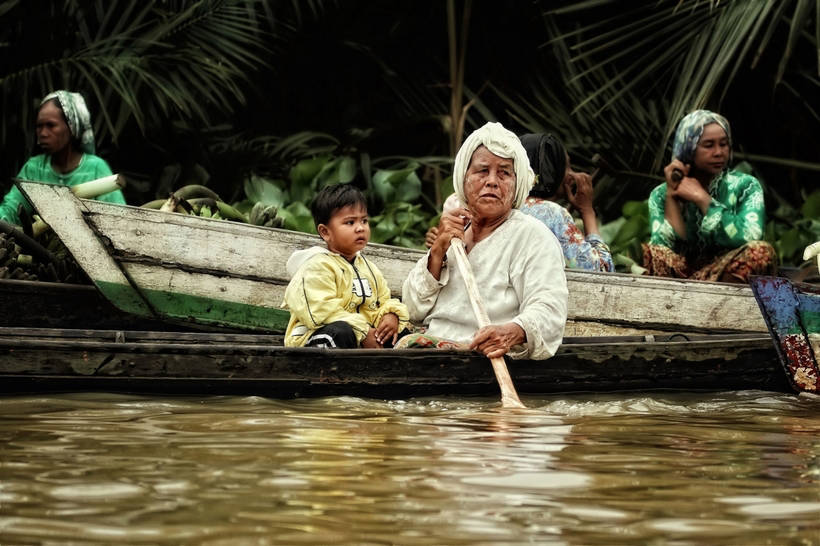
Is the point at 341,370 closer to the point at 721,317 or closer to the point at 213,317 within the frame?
the point at 213,317

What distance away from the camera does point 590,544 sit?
7.41 feet

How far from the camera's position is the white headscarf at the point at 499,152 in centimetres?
427

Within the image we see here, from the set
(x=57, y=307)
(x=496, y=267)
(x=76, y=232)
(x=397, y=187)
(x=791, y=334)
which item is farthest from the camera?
(x=397, y=187)

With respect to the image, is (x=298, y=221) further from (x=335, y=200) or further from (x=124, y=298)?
(x=335, y=200)

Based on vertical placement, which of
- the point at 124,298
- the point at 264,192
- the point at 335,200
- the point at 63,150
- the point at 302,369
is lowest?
the point at 302,369

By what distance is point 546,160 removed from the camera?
16.7ft

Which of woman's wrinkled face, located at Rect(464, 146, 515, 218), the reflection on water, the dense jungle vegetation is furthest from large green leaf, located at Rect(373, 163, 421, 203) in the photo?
the reflection on water

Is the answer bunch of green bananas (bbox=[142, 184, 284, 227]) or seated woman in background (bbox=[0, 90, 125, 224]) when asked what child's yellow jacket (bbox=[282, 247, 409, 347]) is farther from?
seated woman in background (bbox=[0, 90, 125, 224])

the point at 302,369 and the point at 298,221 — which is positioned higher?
the point at 298,221

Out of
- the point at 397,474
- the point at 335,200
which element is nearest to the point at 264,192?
the point at 335,200

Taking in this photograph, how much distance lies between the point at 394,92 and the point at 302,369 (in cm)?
522

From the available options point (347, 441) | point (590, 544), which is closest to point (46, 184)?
point (347, 441)

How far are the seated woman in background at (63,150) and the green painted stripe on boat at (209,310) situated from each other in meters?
0.73

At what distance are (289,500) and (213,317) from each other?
3.37 m
